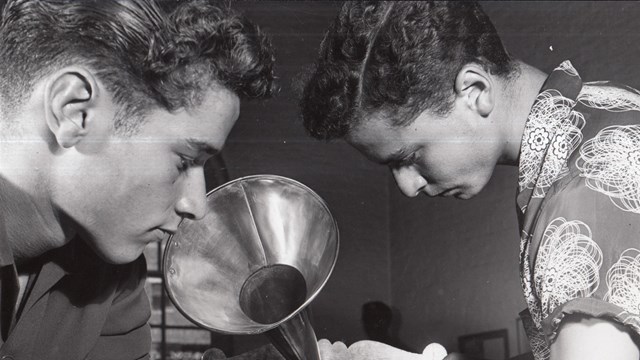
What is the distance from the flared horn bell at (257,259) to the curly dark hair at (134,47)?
0.43m

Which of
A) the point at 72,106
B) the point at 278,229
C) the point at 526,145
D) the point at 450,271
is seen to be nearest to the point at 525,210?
the point at 526,145

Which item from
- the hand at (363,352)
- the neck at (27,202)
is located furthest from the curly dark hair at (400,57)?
the hand at (363,352)

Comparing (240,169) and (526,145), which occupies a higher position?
(526,145)

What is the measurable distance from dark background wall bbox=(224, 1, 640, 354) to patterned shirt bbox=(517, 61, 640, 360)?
115cm

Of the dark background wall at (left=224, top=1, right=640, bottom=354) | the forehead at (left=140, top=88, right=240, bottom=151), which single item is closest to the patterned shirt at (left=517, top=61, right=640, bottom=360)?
the forehead at (left=140, top=88, right=240, bottom=151)

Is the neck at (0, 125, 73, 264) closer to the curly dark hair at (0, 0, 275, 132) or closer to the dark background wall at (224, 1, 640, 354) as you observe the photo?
the curly dark hair at (0, 0, 275, 132)

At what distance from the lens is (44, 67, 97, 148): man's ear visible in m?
1.26

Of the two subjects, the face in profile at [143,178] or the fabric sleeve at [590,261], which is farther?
the face in profile at [143,178]

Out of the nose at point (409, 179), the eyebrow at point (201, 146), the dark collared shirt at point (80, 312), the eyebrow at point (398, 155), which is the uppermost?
the eyebrow at point (398, 155)

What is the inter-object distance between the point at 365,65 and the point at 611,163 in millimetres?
503

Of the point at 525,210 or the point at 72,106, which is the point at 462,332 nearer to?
the point at 525,210

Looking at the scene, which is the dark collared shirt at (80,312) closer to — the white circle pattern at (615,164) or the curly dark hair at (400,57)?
the curly dark hair at (400,57)

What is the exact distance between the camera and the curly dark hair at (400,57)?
1379 mm

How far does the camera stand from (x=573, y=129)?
125 centimetres
